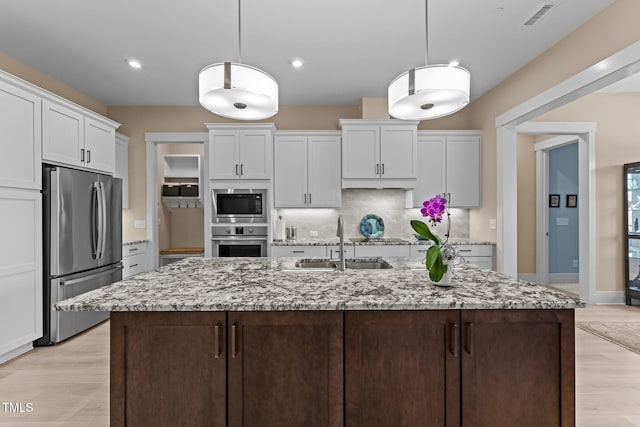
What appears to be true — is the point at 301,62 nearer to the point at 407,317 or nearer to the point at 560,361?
the point at 407,317

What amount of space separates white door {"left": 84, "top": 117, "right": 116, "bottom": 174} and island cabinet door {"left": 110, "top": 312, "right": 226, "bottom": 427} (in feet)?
9.79

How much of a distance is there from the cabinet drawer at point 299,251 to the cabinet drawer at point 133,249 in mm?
1878

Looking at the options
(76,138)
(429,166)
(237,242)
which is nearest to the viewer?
(76,138)

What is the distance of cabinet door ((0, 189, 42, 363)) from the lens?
2.76 metres

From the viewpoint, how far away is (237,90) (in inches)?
72.9

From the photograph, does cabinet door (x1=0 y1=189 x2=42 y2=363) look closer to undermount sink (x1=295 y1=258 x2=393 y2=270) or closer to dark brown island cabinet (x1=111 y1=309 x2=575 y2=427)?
dark brown island cabinet (x1=111 y1=309 x2=575 y2=427)

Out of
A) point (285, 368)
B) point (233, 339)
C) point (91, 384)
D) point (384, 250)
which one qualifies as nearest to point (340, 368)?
point (285, 368)

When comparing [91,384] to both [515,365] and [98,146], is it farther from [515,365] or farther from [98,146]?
[515,365]

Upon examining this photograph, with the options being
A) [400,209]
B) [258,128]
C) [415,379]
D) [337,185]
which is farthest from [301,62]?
[415,379]

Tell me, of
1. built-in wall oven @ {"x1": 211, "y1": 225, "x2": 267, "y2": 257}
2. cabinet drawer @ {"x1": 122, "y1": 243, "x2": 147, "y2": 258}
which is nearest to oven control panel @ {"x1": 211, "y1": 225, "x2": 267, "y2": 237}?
built-in wall oven @ {"x1": 211, "y1": 225, "x2": 267, "y2": 257}

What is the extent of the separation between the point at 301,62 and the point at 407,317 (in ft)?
9.98

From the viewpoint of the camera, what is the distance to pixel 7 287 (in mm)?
2777

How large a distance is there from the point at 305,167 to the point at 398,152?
1257 mm

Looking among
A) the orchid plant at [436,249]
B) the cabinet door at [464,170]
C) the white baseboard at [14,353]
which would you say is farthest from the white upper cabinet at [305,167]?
the orchid plant at [436,249]
